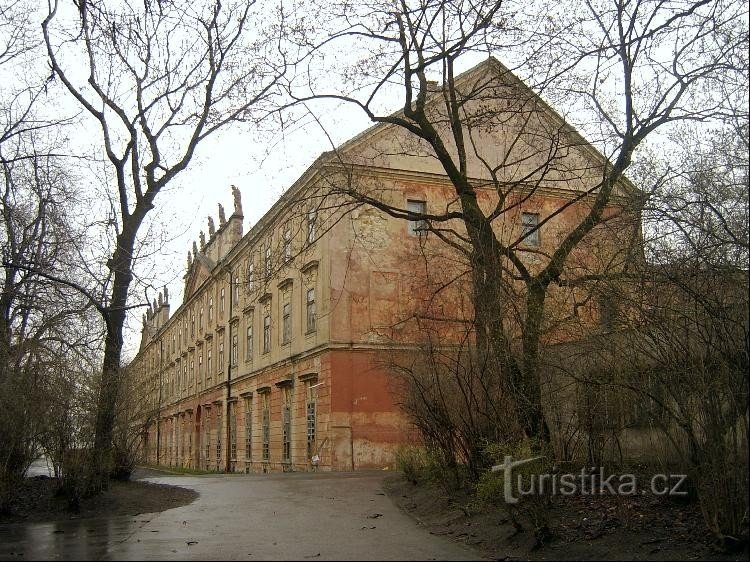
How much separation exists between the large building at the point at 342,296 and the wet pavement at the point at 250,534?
10.9ft

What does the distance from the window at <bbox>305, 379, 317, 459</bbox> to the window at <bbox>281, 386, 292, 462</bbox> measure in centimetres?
250

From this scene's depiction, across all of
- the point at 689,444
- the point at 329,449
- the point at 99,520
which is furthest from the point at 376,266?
the point at 689,444

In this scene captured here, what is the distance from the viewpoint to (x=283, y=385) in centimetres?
3472

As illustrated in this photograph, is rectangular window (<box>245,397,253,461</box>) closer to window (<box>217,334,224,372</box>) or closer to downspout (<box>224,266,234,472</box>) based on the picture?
downspout (<box>224,266,234,472</box>)

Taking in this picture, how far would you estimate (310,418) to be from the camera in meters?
31.5

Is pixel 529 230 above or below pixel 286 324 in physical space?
below

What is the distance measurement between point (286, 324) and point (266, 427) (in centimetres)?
546

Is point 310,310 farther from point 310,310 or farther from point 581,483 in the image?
point 581,483

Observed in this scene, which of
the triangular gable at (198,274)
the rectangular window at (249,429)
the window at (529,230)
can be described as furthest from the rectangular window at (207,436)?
the window at (529,230)

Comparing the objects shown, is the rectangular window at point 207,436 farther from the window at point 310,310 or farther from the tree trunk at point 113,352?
the tree trunk at point 113,352

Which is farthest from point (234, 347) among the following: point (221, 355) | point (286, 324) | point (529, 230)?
point (529, 230)

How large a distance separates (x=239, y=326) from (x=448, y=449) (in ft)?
107

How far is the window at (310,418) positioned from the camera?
31.1 metres

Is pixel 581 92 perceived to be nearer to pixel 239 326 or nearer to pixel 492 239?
pixel 492 239
